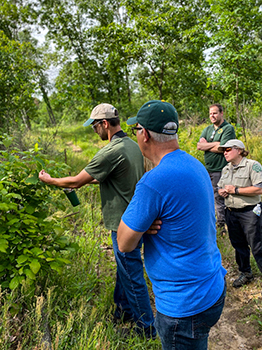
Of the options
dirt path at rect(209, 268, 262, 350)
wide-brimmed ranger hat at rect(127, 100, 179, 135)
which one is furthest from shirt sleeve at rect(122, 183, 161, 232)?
dirt path at rect(209, 268, 262, 350)

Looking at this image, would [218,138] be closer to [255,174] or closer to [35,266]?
[255,174]

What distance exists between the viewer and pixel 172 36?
33.7 feet

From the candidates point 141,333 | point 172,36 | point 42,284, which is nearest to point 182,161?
point 141,333

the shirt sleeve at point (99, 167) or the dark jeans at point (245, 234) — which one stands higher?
the shirt sleeve at point (99, 167)

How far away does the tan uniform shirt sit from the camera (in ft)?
10.00

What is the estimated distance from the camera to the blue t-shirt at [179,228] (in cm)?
127

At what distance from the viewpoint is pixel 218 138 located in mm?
4371

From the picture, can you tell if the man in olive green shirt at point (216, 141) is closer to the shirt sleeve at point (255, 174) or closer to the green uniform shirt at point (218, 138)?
the green uniform shirt at point (218, 138)

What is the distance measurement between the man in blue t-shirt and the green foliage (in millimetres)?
1027

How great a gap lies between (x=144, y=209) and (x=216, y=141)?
11.6ft

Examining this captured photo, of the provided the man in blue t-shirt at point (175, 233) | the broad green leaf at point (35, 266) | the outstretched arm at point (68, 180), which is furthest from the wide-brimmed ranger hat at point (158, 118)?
the broad green leaf at point (35, 266)

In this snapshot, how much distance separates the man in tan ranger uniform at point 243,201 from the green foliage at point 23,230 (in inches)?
82.0

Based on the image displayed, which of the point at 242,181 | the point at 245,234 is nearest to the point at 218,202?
the point at 245,234

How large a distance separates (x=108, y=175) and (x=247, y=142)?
6.13 m
